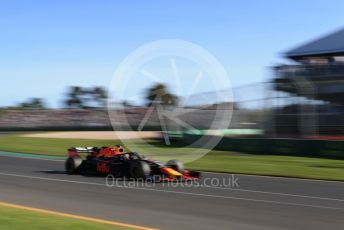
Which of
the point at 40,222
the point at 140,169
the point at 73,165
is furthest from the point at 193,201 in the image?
the point at 73,165

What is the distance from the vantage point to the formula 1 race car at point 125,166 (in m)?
13.1

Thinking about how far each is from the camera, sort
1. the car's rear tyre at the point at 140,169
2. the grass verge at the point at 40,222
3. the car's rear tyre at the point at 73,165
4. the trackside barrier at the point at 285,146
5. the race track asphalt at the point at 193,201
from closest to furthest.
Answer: the grass verge at the point at 40,222 < the race track asphalt at the point at 193,201 < the car's rear tyre at the point at 140,169 < the car's rear tyre at the point at 73,165 < the trackside barrier at the point at 285,146

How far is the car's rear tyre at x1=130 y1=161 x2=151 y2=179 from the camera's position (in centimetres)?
1302

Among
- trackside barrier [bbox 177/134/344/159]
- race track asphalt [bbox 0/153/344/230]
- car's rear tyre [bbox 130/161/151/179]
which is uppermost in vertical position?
trackside barrier [bbox 177/134/344/159]

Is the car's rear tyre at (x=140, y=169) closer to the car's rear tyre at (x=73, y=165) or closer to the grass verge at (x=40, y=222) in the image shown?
the car's rear tyre at (x=73, y=165)

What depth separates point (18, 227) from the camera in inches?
245

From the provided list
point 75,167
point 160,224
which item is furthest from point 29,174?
point 160,224

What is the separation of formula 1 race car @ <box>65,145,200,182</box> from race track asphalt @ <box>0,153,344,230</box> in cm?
41

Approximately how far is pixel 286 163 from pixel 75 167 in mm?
8981

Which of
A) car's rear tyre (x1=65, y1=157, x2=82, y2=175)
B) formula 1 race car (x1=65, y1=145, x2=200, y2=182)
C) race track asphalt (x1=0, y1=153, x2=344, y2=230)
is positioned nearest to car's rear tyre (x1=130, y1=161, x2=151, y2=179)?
formula 1 race car (x1=65, y1=145, x2=200, y2=182)

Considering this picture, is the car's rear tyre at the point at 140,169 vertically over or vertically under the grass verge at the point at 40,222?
over

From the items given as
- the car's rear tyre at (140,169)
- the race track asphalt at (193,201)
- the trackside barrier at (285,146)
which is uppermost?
the trackside barrier at (285,146)

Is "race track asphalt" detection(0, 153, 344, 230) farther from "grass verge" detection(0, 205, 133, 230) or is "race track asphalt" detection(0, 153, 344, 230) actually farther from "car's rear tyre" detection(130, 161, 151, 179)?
"grass verge" detection(0, 205, 133, 230)

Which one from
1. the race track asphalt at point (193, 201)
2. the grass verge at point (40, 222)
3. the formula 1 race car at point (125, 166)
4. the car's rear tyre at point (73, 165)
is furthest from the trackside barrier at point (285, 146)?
the grass verge at point (40, 222)
